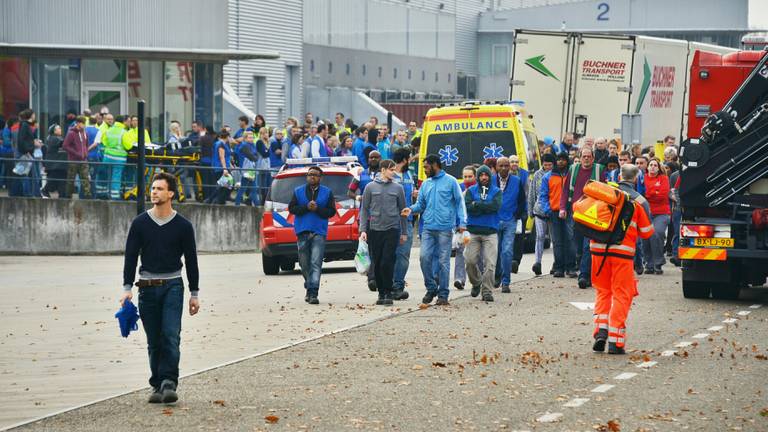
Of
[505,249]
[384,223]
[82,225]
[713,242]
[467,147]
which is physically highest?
[467,147]

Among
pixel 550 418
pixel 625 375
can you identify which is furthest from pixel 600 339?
pixel 550 418

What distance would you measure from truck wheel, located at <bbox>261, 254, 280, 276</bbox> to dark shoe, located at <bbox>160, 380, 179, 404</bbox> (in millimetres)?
12383

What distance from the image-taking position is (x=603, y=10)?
73.9 metres

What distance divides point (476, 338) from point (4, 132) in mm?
17317

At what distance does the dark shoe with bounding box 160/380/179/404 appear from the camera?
420 inches

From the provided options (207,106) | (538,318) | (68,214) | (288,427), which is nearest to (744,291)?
(538,318)

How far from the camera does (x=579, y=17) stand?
74.5 m

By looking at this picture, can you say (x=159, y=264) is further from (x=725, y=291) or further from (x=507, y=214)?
(x=725, y=291)

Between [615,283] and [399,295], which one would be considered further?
[399,295]

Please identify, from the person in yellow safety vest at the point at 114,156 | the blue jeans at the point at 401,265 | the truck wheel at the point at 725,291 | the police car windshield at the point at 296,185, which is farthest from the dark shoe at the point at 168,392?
the person in yellow safety vest at the point at 114,156

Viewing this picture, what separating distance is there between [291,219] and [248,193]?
7256 mm

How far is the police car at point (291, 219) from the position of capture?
2267 centimetres

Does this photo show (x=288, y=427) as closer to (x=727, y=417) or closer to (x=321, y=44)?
(x=727, y=417)

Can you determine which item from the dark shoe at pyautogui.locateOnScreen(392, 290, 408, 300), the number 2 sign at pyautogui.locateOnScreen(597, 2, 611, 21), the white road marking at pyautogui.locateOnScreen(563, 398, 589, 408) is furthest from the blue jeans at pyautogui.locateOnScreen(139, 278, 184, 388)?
the number 2 sign at pyautogui.locateOnScreen(597, 2, 611, 21)
